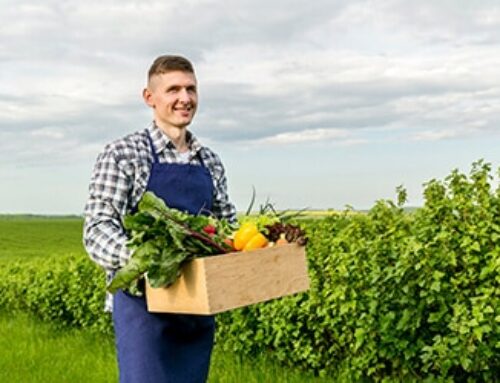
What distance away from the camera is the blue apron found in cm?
374

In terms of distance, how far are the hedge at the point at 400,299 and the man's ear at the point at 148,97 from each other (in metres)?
1.86

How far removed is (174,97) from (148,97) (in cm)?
17

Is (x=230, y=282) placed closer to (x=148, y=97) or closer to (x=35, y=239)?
(x=148, y=97)

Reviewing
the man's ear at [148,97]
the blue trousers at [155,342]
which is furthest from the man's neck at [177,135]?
the blue trousers at [155,342]

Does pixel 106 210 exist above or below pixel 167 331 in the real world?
above

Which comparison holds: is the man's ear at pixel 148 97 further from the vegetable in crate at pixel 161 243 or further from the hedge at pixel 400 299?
the hedge at pixel 400 299

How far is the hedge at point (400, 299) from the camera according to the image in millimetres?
4961

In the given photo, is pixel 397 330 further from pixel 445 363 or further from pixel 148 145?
pixel 148 145

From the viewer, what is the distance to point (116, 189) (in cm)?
377

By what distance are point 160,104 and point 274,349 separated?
3.36m

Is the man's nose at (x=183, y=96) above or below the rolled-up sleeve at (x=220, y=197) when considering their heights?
above

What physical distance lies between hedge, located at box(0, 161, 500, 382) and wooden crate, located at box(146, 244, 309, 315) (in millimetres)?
1514

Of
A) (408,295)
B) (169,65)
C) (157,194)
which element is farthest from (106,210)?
(408,295)

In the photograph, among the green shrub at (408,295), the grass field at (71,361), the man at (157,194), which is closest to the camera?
the man at (157,194)
